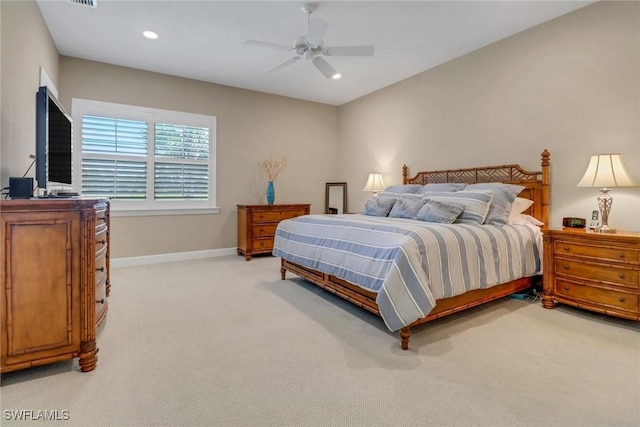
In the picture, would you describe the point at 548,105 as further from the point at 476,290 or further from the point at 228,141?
the point at 228,141

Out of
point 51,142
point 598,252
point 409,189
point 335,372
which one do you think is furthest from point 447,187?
point 51,142

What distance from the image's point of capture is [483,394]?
5.43ft

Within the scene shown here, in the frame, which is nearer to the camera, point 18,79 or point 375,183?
point 18,79

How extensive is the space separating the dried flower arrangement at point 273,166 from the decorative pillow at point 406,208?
2.73 m

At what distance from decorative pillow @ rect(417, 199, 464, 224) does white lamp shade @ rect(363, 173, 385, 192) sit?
196 cm

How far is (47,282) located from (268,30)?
10.1ft

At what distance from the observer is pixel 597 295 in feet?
8.57

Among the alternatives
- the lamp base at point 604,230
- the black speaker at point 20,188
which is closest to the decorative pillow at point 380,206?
the lamp base at point 604,230

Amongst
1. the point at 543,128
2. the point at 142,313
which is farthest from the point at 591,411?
the point at 142,313

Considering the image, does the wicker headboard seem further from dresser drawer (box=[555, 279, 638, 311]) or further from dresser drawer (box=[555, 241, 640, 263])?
dresser drawer (box=[555, 279, 638, 311])

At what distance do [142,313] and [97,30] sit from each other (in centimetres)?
308

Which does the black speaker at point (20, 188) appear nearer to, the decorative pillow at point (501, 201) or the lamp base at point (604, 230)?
the decorative pillow at point (501, 201)

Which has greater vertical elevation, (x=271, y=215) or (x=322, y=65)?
(x=322, y=65)

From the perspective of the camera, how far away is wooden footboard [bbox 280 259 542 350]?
232 cm
